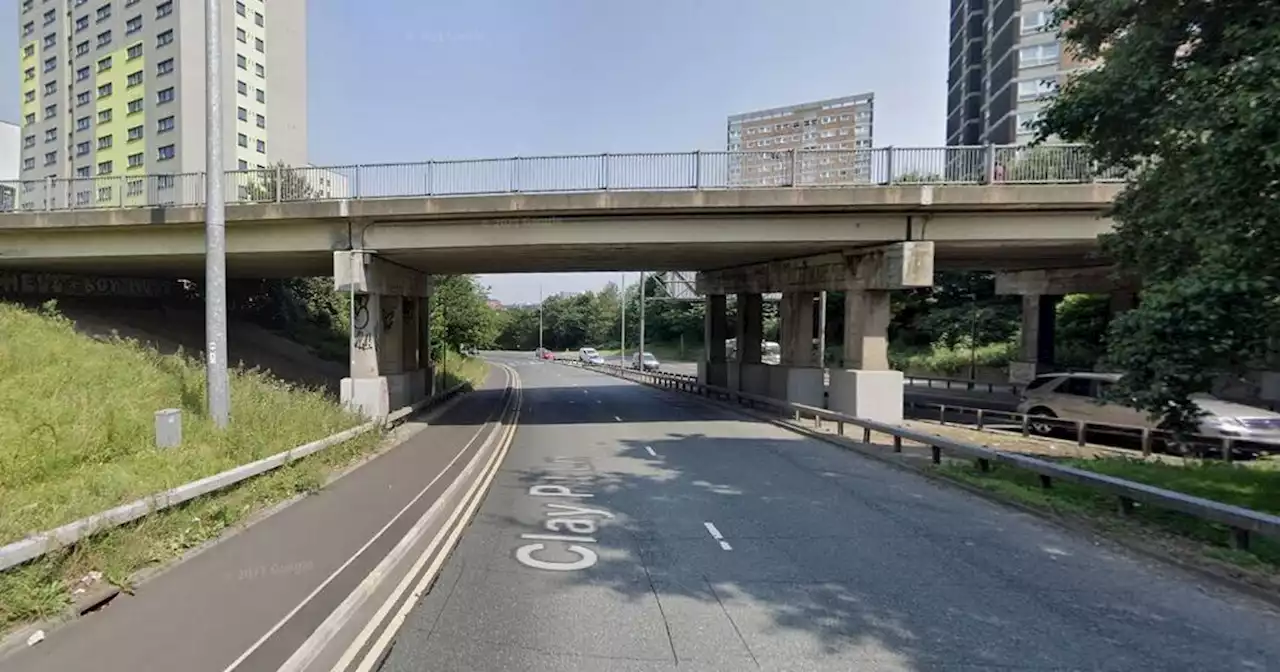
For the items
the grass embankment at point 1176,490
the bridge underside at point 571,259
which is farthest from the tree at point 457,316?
the grass embankment at point 1176,490

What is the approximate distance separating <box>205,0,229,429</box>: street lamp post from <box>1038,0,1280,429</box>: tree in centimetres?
1176

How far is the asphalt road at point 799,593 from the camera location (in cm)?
457

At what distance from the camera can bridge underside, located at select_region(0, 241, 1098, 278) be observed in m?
19.5

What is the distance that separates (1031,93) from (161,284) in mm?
73899

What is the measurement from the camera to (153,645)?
438 centimetres

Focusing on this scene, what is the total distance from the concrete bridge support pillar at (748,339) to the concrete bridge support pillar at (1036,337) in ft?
46.3

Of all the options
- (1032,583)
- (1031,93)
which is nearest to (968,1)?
(1031,93)

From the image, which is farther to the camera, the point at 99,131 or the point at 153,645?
the point at 99,131

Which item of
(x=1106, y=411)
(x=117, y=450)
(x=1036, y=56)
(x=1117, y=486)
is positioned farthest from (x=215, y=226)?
(x=1036, y=56)

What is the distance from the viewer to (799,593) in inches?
226

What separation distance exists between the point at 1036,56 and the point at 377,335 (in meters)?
73.3

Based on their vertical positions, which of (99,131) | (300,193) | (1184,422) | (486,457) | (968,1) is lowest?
(486,457)

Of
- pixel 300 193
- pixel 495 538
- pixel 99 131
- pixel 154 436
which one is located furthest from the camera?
pixel 99 131

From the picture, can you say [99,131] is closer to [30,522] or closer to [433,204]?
[433,204]
